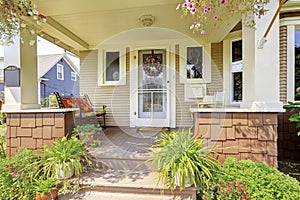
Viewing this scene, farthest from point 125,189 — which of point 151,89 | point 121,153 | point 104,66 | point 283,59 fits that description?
point 283,59

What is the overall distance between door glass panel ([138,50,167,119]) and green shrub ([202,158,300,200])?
2.63 meters

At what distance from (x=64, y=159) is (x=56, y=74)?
42.4ft

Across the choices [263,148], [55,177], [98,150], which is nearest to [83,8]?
[98,150]

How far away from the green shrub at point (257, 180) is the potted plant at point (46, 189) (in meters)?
1.74

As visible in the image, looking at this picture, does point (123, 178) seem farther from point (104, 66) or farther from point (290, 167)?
point (104, 66)

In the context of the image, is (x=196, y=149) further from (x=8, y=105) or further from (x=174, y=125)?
(x=8, y=105)

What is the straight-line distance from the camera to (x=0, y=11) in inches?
82.6

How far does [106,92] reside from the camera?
4.82 m

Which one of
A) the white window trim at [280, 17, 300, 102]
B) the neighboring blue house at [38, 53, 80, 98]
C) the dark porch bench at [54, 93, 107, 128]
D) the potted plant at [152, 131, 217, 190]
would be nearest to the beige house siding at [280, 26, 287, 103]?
the white window trim at [280, 17, 300, 102]

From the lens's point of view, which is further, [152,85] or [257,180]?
[152,85]

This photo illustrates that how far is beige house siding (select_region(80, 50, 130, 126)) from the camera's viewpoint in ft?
15.6

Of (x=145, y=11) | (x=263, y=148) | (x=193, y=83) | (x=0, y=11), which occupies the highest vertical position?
(x=145, y=11)

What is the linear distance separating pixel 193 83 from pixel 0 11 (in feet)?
12.4

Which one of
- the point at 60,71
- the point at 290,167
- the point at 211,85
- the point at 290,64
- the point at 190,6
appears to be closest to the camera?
the point at 190,6
